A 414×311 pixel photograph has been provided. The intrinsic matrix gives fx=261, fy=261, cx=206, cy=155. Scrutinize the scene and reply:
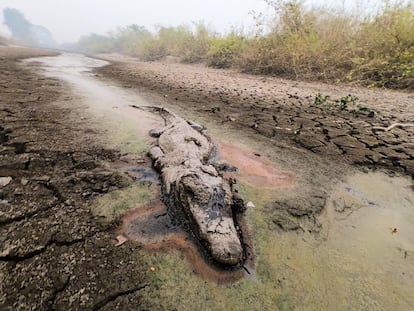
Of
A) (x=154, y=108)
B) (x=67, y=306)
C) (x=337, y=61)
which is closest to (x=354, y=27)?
(x=337, y=61)

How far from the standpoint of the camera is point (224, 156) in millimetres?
3350

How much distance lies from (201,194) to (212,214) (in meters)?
0.19

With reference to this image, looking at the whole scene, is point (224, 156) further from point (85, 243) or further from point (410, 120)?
point (410, 120)

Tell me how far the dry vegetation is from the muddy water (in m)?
5.51

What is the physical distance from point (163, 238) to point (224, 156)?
169cm

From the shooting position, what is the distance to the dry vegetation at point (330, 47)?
22.0 ft

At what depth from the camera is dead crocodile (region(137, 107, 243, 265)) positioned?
5.40 feet

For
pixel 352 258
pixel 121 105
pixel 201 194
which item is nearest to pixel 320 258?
pixel 352 258

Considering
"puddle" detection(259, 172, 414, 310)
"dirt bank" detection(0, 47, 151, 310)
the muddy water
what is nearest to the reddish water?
the muddy water

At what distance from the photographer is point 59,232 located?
5.77ft

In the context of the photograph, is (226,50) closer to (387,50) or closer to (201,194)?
(387,50)

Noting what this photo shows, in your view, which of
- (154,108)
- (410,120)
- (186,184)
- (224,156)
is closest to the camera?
(186,184)

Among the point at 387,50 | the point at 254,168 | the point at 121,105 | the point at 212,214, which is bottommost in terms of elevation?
the point at 121,105

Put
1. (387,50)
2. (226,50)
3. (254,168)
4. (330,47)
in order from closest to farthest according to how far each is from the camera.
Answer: (254,168) < (387,50) < (330,47) < (226,50)
